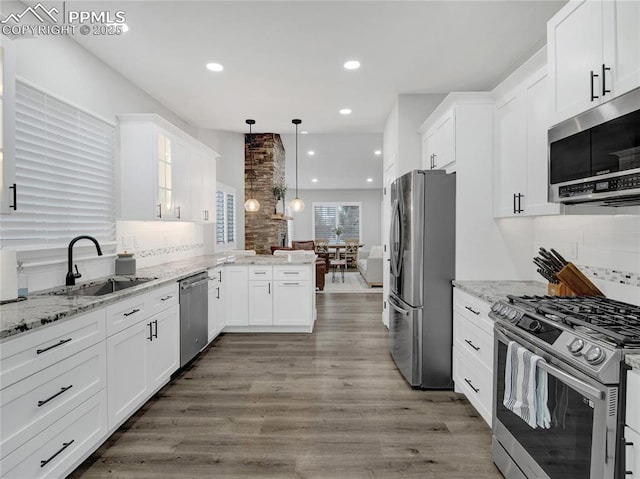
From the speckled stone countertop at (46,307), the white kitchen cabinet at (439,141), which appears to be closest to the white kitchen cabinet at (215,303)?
the speckled stone countertop at (46,307)

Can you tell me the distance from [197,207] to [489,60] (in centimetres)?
361

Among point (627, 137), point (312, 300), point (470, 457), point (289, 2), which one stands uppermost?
point (289, 2)

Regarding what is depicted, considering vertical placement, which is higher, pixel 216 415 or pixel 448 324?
pixel 448 324

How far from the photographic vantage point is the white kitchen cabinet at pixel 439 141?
3.21 meters

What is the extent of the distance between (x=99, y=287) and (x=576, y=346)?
3105 mm

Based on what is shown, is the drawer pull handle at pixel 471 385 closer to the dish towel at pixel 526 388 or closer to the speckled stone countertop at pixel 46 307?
the dish towel at pixel 526 388

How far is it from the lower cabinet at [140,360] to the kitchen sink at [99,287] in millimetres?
419

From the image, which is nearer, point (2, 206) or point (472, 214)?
point (2, 206)

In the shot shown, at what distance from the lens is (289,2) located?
257cm

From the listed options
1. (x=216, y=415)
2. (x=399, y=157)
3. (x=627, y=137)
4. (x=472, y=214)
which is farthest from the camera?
(x=399, y=157)

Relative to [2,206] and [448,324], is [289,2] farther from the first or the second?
[448,324]

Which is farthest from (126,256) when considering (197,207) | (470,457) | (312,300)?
(470,457)

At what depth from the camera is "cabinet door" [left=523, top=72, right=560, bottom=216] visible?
238cm

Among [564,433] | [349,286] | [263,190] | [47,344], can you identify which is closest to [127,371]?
[47,344]
